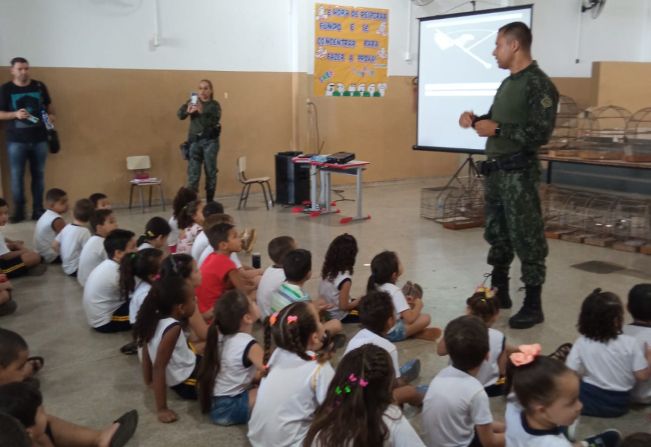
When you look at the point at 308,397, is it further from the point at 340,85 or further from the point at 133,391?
the point at 340,85

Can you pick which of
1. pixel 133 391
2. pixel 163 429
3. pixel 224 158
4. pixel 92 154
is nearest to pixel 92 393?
pixel 133 391

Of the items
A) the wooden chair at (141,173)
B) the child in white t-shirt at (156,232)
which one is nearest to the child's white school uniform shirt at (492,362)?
the child in white t-shirt at (156,232)

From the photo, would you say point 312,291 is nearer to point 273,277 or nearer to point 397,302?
point 273,277

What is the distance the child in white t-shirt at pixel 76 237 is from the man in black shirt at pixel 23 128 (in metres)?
2.46

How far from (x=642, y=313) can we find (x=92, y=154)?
6691mm

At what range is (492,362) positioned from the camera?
2.78 m

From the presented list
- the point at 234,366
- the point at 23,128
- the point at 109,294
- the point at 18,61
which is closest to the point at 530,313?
the point at 234,366

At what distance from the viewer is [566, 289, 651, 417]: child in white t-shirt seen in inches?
104

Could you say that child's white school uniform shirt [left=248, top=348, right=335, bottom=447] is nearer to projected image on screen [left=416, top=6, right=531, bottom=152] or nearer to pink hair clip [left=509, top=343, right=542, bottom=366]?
pink hair clip [left=509, top=343, right=542, bottom=366]

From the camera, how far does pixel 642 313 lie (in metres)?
2.81

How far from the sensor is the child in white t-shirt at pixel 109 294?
3.70 meters

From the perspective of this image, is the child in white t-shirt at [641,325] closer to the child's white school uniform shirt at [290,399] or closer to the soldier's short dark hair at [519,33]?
the child's white school uniform shirt at [290,399]

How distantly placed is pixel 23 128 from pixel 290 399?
5936mm

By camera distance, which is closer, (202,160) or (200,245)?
(200,245)
